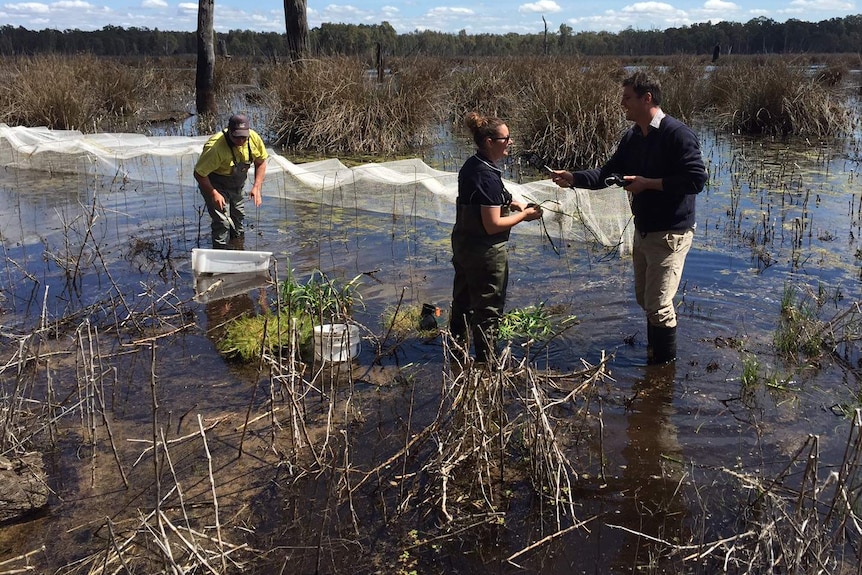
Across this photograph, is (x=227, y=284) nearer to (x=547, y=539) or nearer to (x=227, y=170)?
(x=227, y=170)

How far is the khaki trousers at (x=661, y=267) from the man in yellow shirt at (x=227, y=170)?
3.33 m

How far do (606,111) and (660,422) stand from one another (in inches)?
291

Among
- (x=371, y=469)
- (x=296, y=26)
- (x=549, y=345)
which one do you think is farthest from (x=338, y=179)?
(x=296, y=26)

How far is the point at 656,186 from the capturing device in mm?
4109

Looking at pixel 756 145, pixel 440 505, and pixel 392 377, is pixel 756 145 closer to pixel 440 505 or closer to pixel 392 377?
pixel 392 377

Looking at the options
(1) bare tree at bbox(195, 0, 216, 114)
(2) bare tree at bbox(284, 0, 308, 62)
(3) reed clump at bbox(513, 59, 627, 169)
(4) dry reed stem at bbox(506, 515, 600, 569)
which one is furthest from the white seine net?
(2) bare tree at bbox(284, 0, 308, 62)

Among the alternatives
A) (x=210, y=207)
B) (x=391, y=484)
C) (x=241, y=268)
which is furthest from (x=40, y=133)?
(x=391, y=484)

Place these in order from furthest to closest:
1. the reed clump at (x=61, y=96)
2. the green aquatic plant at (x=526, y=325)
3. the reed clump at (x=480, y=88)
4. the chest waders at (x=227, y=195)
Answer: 1. the reed clump at (x=480, y=88)
2. the reed clump at (x=61, y=96)
3. the chest waders at (x=227, y=195)
4. the green aquatic plant at (x=526, y=325)

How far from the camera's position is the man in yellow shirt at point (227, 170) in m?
6.29

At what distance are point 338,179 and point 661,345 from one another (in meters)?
4.70

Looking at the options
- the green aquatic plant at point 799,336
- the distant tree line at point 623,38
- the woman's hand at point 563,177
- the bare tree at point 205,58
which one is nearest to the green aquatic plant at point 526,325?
the woman's hand at point 563,177

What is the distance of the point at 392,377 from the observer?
451 centimetres

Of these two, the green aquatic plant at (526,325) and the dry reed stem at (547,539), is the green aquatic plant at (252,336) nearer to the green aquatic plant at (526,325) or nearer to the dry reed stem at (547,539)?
the green aquatic plant at (526,325)

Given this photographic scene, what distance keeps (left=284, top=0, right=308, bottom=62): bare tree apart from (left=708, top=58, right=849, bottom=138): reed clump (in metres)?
8.30
